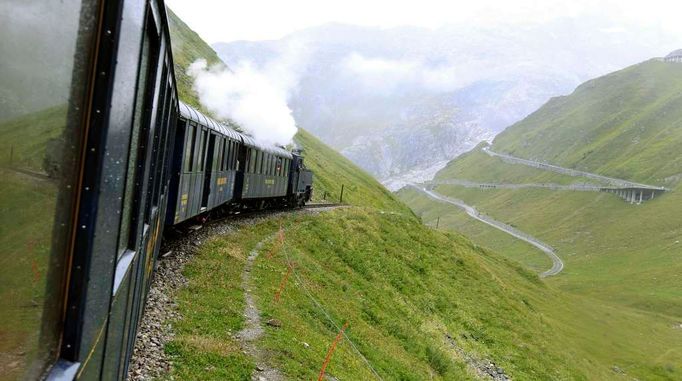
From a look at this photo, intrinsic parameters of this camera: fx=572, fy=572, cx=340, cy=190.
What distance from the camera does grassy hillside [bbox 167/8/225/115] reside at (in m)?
64.5

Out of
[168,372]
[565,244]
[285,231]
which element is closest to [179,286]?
[168,372]

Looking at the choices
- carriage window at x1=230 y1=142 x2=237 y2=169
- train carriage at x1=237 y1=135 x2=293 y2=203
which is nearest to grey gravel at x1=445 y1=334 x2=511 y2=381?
train carriage at x1=237 y1=135 x2=293 y2=203

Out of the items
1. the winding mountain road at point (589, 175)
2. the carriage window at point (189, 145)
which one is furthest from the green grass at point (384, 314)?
the winding mountain road at point (589, 175)

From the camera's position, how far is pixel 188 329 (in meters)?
12.0

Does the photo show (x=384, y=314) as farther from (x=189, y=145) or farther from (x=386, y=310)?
(x=189, y=145)

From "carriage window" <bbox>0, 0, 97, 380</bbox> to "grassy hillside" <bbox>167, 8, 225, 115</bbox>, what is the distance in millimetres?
57646

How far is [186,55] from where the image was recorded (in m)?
93.2

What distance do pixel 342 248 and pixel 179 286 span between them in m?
17.0


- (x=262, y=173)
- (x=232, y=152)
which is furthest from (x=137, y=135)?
(x=262, y=173)

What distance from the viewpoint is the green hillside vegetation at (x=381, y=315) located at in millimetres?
13148

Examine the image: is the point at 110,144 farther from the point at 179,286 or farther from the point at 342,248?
the point at 342,248

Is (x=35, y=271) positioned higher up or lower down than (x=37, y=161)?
lower down

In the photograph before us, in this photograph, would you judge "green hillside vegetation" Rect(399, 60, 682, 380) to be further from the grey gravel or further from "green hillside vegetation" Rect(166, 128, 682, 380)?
the grey gravel

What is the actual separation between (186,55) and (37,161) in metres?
96.4
